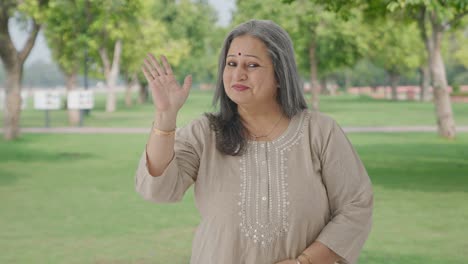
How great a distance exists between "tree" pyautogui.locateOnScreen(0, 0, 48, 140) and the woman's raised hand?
811 inches

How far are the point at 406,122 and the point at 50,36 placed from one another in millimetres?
17414

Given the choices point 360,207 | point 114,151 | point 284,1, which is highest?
point 284,1

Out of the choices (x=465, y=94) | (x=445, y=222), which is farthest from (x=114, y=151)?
(x=465, y=94)

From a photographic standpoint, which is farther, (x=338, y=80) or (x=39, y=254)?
(x=338, y=80)

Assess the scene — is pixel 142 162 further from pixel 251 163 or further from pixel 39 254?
pixel 39 254

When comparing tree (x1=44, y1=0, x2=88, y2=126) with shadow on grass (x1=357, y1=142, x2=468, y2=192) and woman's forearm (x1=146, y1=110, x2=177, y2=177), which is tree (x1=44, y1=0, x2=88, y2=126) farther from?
woman's forearm (x1=146, y1=110, x2=177, y2=177)

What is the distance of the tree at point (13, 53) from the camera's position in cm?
2272

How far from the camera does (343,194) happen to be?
3047mm

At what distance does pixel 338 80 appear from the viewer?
395ft

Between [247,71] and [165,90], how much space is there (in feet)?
1.09

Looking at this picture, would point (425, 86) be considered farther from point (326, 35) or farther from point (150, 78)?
point (150, 78)

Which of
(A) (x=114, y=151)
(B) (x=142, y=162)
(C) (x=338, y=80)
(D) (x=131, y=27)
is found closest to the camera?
(B) (x=142, y=162)

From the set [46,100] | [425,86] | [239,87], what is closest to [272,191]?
[239,87]

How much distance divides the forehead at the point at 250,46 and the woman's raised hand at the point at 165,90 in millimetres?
229
